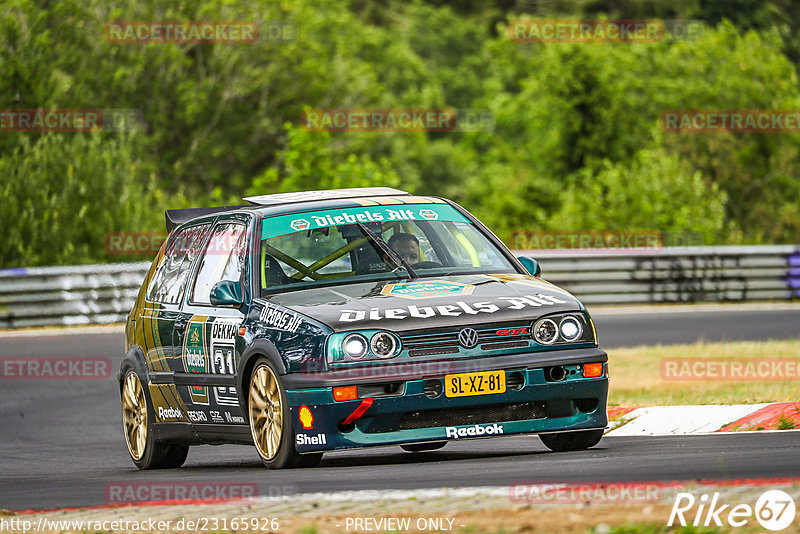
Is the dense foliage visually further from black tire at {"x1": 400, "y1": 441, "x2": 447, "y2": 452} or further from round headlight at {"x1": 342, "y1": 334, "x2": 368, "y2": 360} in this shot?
round headlight at {"x1": 342, "y1": 334, "x2": 368, "y2": 360}

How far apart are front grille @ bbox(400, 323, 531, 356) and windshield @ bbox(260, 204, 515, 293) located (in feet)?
3.23

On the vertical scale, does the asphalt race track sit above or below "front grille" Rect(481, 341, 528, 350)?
below

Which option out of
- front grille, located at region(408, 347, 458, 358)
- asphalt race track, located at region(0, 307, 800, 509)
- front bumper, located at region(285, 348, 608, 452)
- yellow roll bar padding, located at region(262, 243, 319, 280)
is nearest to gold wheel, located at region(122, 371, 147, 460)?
asphalt race track, located at region(0, 307, 800, 509)

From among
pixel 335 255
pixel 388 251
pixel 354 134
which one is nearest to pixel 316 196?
pixel 335 255

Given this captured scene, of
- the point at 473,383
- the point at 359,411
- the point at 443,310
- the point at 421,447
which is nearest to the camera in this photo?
the point at 359,411

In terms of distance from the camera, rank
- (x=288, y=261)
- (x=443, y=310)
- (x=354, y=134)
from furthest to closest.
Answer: (x=354, y=134) → (x=288, y=261) → (x=443, y=310)

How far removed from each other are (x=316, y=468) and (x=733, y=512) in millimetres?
3319

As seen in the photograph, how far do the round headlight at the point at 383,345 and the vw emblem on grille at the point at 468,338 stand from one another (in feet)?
1.23

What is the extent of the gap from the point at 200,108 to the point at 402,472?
3796cm

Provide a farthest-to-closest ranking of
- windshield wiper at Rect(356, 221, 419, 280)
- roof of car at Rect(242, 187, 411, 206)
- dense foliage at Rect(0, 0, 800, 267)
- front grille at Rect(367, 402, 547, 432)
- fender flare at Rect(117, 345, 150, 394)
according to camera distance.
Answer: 1. dense foliage at Rect(0, 0, 800, 267)
2. fender flare at Rect(117, 345, 150, 394)
3. roof of car at Rect(242, 187, 411, 206)
4. windshield wiper at Rect(356, 221, 419, 280)
5. front grille at Rect(367, 402, 547, 432)

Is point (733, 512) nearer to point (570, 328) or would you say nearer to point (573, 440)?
point (570, 328)

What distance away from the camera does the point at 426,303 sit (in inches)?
329

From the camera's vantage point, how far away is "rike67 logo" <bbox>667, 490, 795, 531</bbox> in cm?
548

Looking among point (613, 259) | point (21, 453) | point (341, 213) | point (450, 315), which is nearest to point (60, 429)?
point (21, 453)
